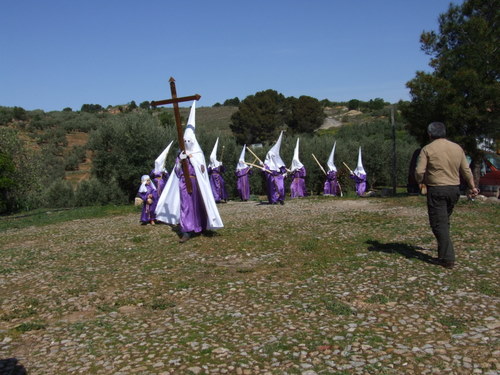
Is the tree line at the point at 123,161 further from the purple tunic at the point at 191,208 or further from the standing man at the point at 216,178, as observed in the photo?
the purple tunic at the point at 191,208

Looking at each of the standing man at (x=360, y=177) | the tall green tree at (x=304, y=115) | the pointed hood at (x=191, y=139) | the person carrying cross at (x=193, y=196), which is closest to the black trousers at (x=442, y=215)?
the person carrying cross at (x=193, y=196)

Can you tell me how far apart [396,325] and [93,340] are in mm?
3418

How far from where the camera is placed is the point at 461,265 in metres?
7.46

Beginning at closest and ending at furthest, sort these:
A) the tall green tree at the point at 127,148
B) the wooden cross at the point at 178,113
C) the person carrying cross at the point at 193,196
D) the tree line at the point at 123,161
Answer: the wooden cross at the point at 178,113 → the person carrying cross at the point at 193,196 → the tree line at the point at 123,161 → the tall green tree at the point at 127,148

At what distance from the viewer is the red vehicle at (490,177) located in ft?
61.2

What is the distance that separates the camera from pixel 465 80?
16750 millimetres

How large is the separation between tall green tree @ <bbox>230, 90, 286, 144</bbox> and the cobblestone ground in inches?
1809

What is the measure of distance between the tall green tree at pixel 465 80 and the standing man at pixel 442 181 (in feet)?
34.8

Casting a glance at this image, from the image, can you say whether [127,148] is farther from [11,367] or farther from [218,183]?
[11,367]

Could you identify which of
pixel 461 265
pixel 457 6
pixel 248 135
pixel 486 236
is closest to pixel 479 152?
pixel 457 6

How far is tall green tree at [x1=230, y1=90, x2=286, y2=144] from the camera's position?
185ft

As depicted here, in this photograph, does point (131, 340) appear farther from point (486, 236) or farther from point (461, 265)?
point (486, 236)

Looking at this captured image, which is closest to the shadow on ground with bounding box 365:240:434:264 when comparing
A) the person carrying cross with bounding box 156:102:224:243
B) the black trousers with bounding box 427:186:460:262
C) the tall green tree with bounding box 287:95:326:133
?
the black trousers with bounding box 427:186:460:262

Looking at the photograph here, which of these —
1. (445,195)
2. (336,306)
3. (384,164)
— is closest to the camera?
(336,306)
